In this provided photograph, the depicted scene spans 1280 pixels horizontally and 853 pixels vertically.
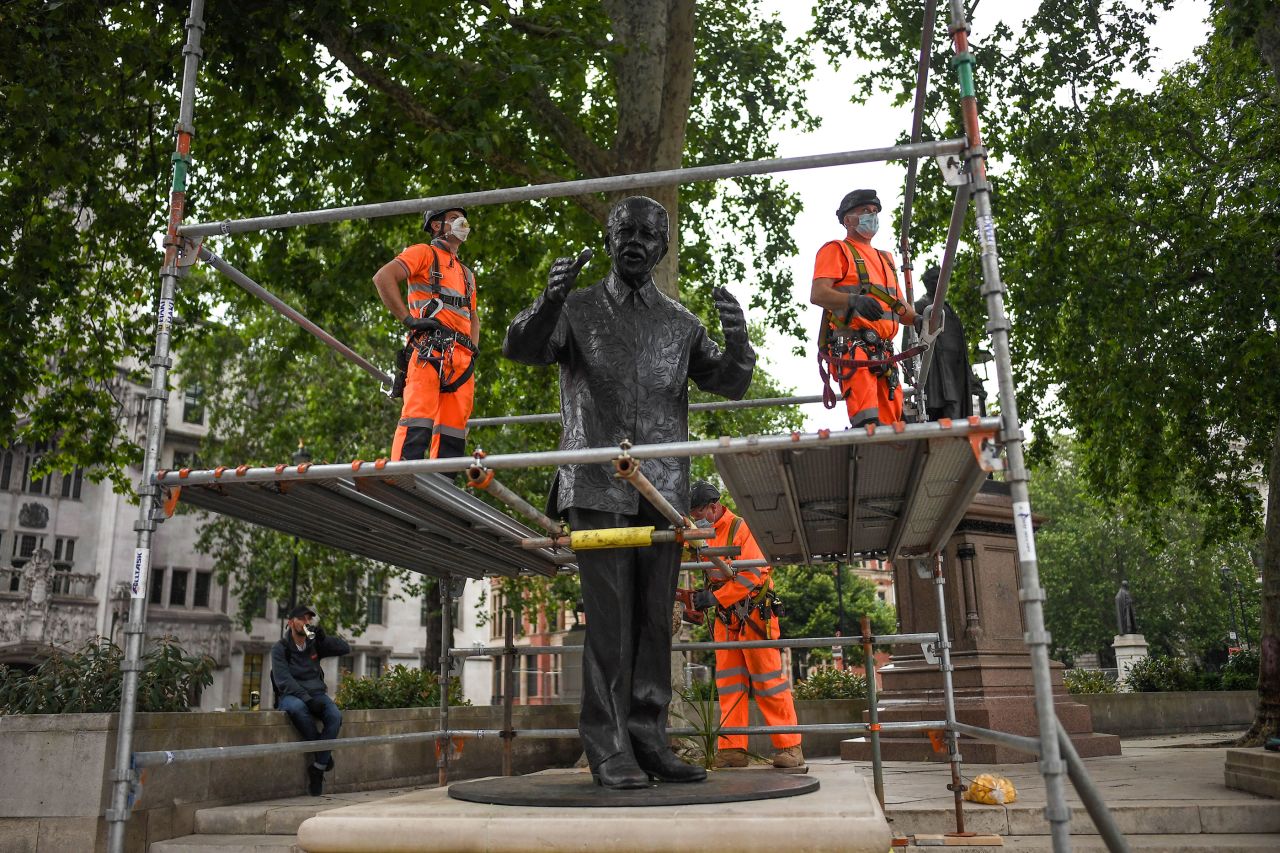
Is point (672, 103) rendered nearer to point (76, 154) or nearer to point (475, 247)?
point (475, 247)

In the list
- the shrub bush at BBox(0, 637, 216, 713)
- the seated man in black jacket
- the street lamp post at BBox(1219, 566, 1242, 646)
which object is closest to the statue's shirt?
the shrub bush at BBox(0, 637, 216, 713)

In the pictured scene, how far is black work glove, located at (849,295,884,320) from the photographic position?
5.50m

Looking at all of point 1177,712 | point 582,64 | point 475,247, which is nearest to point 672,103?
point 582,64

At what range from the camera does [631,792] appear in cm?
401

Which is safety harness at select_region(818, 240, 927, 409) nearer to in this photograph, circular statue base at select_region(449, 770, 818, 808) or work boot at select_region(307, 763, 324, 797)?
circular statue base at select_region(449, 770, 818, 808)

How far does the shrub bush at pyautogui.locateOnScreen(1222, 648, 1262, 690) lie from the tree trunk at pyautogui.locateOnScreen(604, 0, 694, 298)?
51.1 feet

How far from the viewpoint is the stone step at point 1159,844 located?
6402 mm

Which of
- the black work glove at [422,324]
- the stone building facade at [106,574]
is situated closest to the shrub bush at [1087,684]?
the black work glove at [422,324]

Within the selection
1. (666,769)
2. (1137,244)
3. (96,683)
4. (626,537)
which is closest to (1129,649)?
(1137,244)

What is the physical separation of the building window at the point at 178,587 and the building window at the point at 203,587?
20.6 inches

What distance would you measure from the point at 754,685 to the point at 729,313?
463cm

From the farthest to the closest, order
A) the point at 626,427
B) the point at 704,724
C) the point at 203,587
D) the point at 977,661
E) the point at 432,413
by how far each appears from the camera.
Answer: the point at 203,587
the point at 977,661
the point at 704,724
the point at 432,413
the point at 626,427

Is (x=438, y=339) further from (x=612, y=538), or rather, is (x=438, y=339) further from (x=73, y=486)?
(x=73, y=486)

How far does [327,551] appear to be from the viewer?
23594mm
